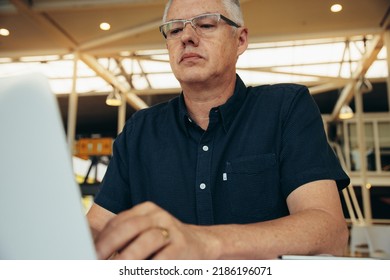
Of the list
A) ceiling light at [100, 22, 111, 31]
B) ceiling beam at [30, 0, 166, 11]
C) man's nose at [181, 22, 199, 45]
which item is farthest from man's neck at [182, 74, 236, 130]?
ceiling light at [100, 22, 111, 31]

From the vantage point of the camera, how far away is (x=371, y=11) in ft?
11.2

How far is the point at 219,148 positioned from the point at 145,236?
0.52 m

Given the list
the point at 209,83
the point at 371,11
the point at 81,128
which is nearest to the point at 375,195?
the point at 81,128

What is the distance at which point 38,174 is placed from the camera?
31cm

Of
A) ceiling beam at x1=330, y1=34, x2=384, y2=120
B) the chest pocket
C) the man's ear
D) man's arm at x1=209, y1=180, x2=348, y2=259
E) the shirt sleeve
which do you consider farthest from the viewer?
ceiling beam at x1=330, y1=34, x2=384, y2=120

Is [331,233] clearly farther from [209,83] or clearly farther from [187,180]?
[209,83]

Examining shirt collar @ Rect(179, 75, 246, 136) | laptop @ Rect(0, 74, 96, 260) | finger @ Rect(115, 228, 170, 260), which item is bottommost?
finger @ Rect(115, 228, 170, 260)

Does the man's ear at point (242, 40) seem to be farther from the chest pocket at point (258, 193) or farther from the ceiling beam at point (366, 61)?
the ceiling beam at point (366, 61)

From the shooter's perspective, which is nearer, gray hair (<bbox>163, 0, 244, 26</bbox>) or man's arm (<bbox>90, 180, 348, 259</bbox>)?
man's arm (<bbox>90, 180, 348, 259</bbox>)

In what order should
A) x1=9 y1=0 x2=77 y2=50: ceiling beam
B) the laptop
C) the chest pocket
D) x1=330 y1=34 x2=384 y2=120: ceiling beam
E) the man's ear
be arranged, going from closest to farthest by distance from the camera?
the laptop < the chest pocket < the man's ear < x1=9 y1=0 x2=77 y2=50: ceiling beam < x1=330 y1=34 x2=384 y2=120: ceiling beam

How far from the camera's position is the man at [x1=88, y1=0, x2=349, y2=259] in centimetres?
77

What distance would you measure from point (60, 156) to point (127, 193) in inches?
26.5

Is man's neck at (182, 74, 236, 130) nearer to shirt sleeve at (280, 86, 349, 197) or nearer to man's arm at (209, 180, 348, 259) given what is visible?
shirt sleeve at (280, 86, 349, 197)

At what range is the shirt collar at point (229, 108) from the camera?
36.0 inches
